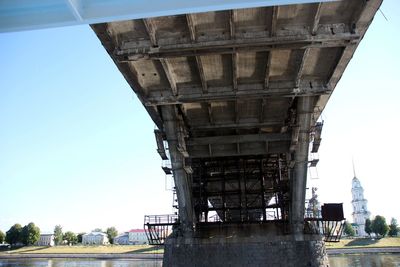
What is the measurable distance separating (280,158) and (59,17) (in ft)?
85.1

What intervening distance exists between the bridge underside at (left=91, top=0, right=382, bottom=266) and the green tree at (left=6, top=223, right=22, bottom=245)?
3604 inches

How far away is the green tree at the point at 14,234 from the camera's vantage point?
322ft

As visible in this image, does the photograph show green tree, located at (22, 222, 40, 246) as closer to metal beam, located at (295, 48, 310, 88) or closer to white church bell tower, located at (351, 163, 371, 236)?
metal beam, located at (295, 48, 310, 88)

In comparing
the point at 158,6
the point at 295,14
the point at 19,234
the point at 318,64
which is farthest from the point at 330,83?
the point at 19,234

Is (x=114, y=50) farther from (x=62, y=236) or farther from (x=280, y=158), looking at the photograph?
(x=62, y=236)

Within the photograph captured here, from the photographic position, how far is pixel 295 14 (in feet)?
37.3

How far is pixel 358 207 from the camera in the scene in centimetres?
16375

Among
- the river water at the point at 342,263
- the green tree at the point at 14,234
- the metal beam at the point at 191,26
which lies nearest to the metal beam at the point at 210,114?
the metal beam at the point at 191,26

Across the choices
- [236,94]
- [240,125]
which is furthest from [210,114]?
[236,94]

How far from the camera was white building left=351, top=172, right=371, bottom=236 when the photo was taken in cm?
15938

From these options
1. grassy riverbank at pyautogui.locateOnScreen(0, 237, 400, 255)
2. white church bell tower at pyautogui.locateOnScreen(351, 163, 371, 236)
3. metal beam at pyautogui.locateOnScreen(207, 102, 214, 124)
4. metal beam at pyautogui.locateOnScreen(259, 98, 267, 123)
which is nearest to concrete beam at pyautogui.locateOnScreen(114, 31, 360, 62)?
metal beam at pyautogui.locateOnScreen(259, 98, 267, 123)

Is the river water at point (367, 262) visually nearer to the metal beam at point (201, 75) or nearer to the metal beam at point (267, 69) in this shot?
the metal beam at point (267, 69)

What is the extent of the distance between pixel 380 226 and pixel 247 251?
288 ft

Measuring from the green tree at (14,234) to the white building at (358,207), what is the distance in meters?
137
